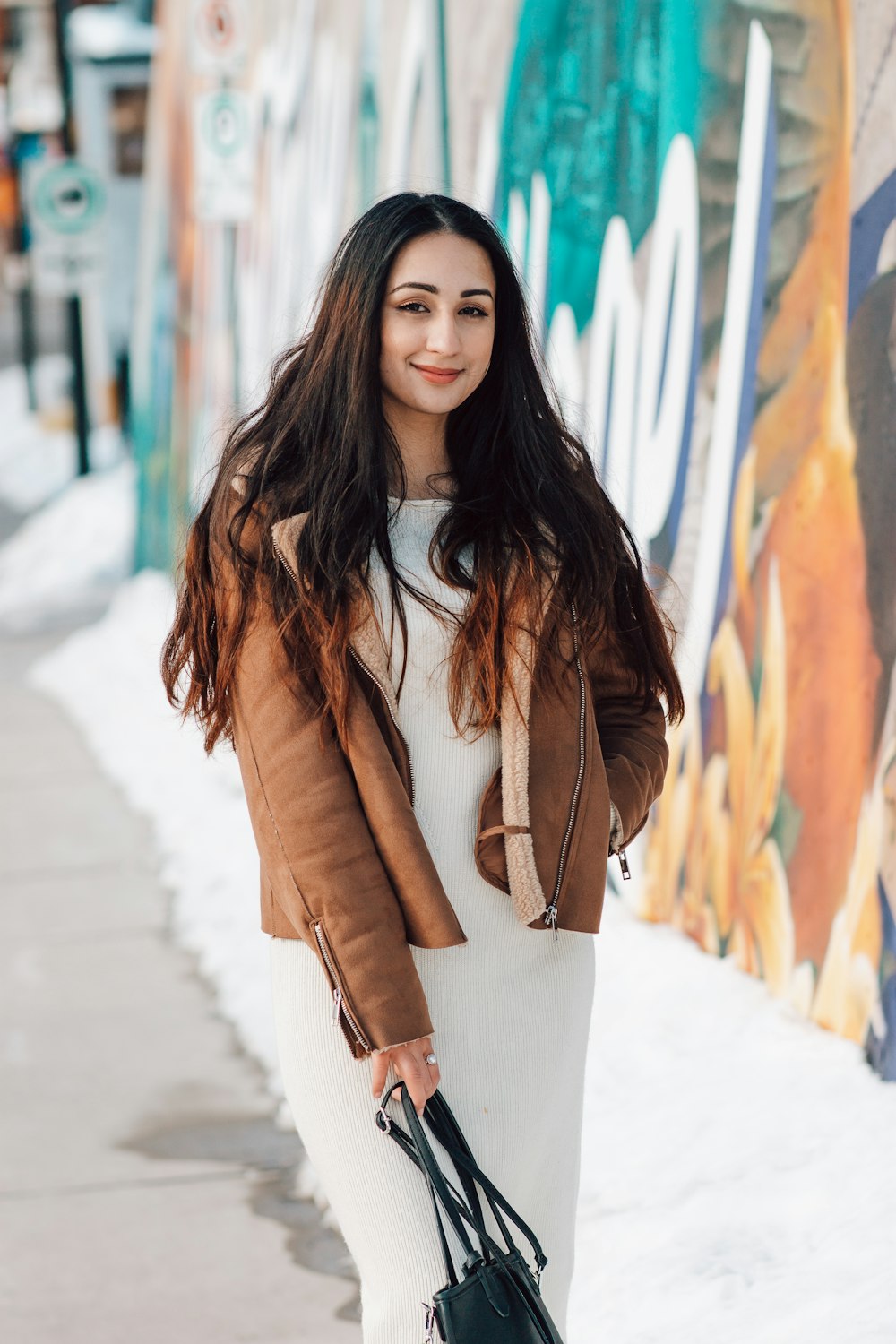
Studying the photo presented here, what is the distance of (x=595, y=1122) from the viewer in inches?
146

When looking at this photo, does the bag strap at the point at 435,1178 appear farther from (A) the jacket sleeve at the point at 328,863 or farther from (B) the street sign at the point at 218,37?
(B) the street sign at the point at 218,37

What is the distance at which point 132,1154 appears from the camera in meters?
4.09

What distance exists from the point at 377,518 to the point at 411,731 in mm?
281

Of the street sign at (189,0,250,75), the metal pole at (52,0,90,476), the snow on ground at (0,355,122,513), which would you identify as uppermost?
the street sign at (189,0,250,75)

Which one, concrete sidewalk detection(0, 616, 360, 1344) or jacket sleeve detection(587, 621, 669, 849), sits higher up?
jacket sleeve detection(587, 621, 669, 849)

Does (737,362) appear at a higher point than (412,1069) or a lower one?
higher

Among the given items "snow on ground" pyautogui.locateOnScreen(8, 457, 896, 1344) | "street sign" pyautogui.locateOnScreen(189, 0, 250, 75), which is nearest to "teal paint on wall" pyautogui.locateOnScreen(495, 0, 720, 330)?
"snow on ground" pyautogui.locateOnScreen(8, 457, 896, 1344)

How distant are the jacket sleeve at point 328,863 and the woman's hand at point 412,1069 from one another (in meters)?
0.02

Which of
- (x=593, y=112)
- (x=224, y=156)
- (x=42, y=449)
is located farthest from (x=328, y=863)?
(x=42, y=449)

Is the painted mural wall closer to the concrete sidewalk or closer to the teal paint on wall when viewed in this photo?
the teal paint on wall

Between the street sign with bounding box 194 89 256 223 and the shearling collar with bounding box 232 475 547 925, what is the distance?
724cm

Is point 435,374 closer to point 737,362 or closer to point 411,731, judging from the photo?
point 411,731

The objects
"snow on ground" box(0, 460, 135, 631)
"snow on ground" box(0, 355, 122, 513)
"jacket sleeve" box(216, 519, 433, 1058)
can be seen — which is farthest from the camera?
"snow on ground" box(0, 355, 122, 513)

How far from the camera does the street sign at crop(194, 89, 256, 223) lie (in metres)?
8.95
